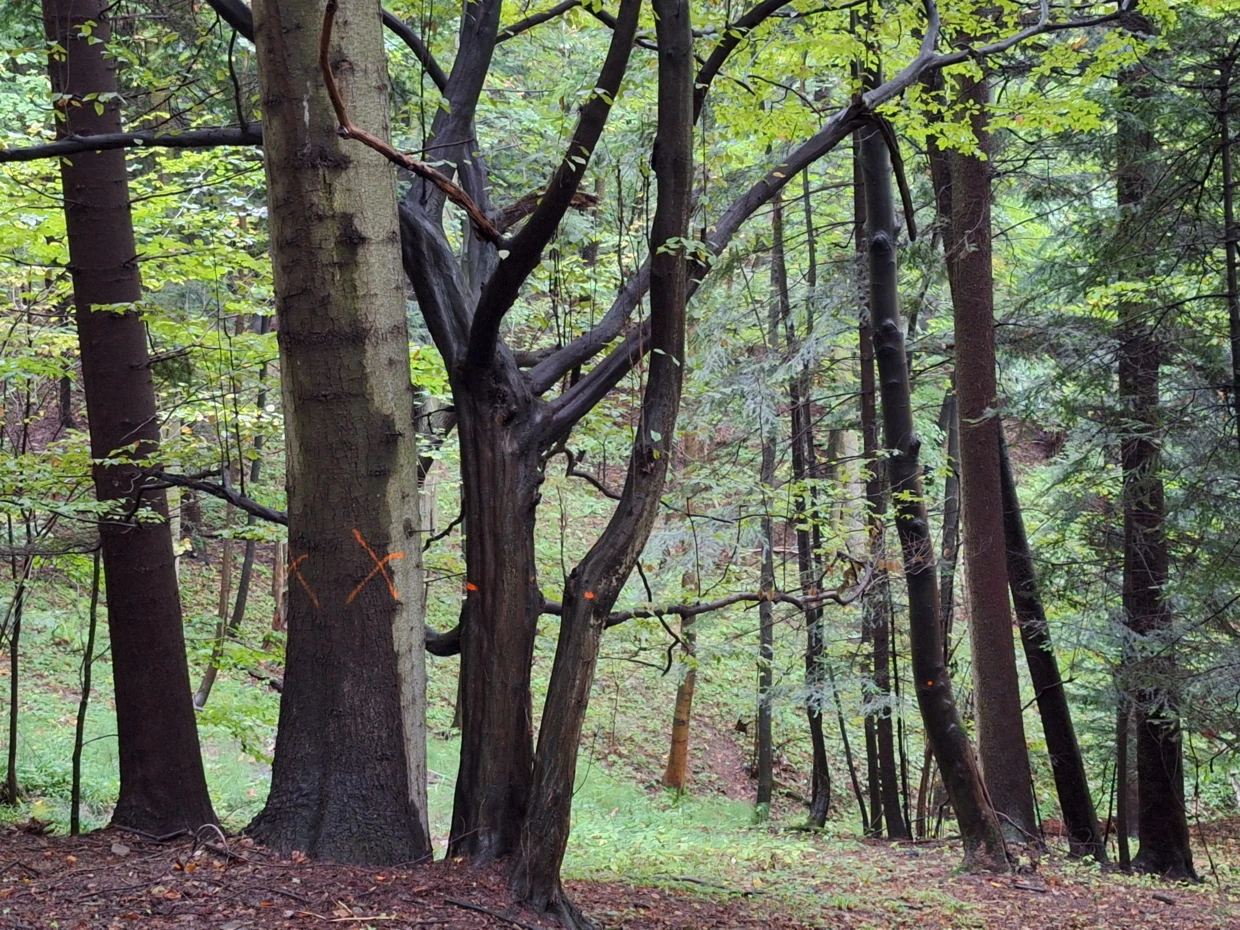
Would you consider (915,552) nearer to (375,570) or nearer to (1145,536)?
(1145,536)

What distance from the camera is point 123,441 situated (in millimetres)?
5129

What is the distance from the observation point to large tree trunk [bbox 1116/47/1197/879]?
9281 millimetres

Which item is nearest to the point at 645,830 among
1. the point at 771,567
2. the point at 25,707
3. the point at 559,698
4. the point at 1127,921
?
the point at 771,567

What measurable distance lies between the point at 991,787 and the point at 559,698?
657 cm

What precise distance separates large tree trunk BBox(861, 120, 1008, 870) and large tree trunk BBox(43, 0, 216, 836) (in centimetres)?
533

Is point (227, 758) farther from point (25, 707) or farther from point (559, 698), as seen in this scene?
point (559, 698)

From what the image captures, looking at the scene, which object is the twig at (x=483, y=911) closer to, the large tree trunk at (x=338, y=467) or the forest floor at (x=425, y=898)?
the forest floor at (x=425, y=898)

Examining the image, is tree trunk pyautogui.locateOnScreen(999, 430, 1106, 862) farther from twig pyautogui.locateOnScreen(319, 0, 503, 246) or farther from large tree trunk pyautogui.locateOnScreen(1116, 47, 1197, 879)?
twig pyautogui.locateOnScreen(319, 0, 503, 246)

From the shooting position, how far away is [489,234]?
3582mm

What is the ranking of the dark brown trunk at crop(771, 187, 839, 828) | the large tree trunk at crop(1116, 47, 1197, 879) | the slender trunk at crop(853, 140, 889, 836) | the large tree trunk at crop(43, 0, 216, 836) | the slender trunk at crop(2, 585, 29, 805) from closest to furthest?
the large tree trunk at crop(43, 0, 216, 836), the slender trunk at crop(2, 585, 29, 805), the large tree trunk at crop(1116, 47, 1197, 879), the slender trunk at crop(853, 140, 889, 836), the dark brown trunk at crop(771, 187, 839, 828)

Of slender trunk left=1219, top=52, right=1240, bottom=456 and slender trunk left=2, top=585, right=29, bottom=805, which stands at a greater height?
slender trunk left=1219, top=52, right=1240, bottom=456

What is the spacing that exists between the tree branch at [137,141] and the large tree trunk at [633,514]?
5.38ft

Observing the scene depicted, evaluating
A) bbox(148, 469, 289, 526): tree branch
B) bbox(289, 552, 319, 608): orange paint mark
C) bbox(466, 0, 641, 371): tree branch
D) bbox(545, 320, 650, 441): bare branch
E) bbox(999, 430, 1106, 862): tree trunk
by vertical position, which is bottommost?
bbox(999, 430, 1106, 862): tree trunk

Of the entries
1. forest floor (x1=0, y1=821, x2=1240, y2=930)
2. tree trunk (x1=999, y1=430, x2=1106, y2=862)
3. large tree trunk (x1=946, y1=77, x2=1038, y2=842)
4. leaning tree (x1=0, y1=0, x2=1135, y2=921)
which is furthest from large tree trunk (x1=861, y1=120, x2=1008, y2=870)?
leaning tree (x1=0, y1=0, x2=1135, y2=921)
